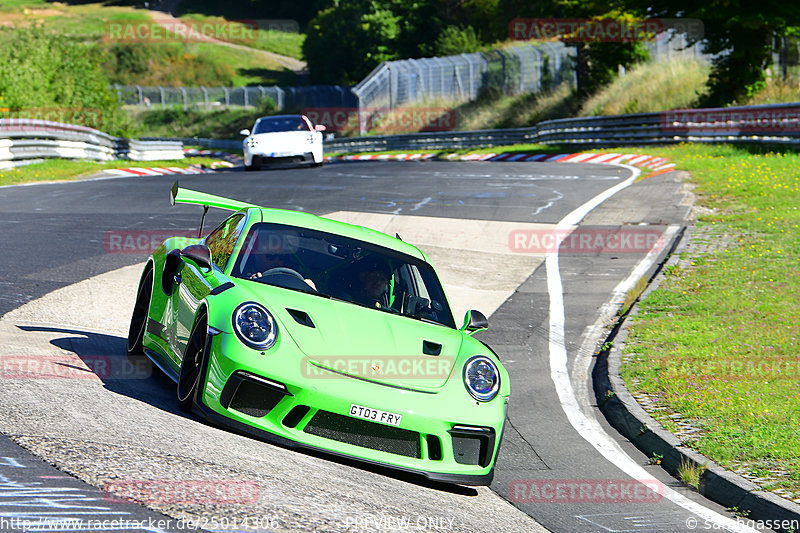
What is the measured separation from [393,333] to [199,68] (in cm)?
9574

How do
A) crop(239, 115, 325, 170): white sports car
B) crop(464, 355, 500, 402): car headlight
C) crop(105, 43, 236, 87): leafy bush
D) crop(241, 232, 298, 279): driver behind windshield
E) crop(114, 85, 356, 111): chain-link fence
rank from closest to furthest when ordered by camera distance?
crop(464, 355, 500, 402): car headlight → crop(241, 232, 298, 279): driver behind windshield → crop(239, 115, 325, 170): white sports car → crop(114, 85, 356, 111): chain-link fence → crop(105, 43, 236, 87): leafy bush

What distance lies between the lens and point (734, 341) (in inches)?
377

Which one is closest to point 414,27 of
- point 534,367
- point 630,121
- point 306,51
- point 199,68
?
point 306,51

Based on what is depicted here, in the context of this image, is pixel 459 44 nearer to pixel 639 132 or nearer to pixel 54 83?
pixel 54 83

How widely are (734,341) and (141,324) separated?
5.56m

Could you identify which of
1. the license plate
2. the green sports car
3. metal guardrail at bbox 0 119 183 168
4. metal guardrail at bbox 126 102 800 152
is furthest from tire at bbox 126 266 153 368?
metal guardrail at bbox 126 102 800 152

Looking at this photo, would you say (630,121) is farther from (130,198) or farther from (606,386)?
(606,386)

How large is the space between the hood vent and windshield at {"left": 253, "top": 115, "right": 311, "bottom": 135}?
21.2 m

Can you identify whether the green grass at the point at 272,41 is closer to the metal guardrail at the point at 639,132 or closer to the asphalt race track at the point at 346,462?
the metal guardrail at the point at 639,132

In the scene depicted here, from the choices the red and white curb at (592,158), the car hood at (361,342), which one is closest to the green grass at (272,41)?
the red and white curb at (592,158)

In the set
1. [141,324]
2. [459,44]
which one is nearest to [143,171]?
[141,324]

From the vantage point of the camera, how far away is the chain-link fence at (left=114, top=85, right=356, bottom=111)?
223 feet

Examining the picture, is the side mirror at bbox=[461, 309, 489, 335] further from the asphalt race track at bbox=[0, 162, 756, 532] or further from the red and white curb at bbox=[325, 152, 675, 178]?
the red and white curb at bbox=[325, 152, 675, 178]

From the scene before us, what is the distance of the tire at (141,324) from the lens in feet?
25.9
